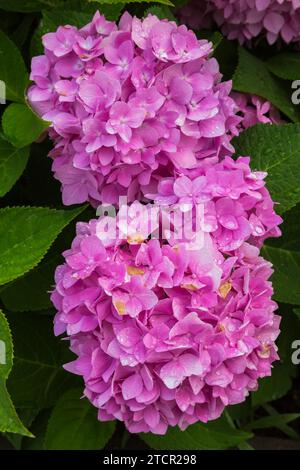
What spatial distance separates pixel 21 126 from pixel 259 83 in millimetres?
455

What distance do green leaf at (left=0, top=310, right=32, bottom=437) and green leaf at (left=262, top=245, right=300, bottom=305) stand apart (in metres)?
0.40

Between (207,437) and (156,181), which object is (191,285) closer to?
(156,181)

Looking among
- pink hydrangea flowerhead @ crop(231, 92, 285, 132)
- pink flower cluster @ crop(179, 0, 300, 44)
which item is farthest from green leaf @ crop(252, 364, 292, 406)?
pink flower cluster @ crop(179, 0, 300, 44)

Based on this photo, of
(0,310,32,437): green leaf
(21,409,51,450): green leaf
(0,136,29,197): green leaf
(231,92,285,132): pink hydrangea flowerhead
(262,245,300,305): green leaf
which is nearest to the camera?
(0,310,32,437): green leaf

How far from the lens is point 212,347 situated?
29.4 inches

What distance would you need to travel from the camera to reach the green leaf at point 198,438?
116cm

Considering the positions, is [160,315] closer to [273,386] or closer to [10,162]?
[10,162]

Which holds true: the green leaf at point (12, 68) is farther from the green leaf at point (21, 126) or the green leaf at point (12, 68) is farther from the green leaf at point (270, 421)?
the green leaf at point (270, 421)

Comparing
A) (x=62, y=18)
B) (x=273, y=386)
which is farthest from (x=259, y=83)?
(x=273, y=386)

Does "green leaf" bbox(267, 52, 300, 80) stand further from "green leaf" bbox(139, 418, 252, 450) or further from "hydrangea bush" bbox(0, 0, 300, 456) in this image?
"green leaf" bbox(139, 418, 252, 450)

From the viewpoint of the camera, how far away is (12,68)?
3.12ft

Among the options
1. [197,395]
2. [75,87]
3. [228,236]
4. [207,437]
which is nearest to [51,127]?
[75,87]

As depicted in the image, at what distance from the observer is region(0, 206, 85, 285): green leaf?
0.80 meters

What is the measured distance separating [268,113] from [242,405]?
56 cm
